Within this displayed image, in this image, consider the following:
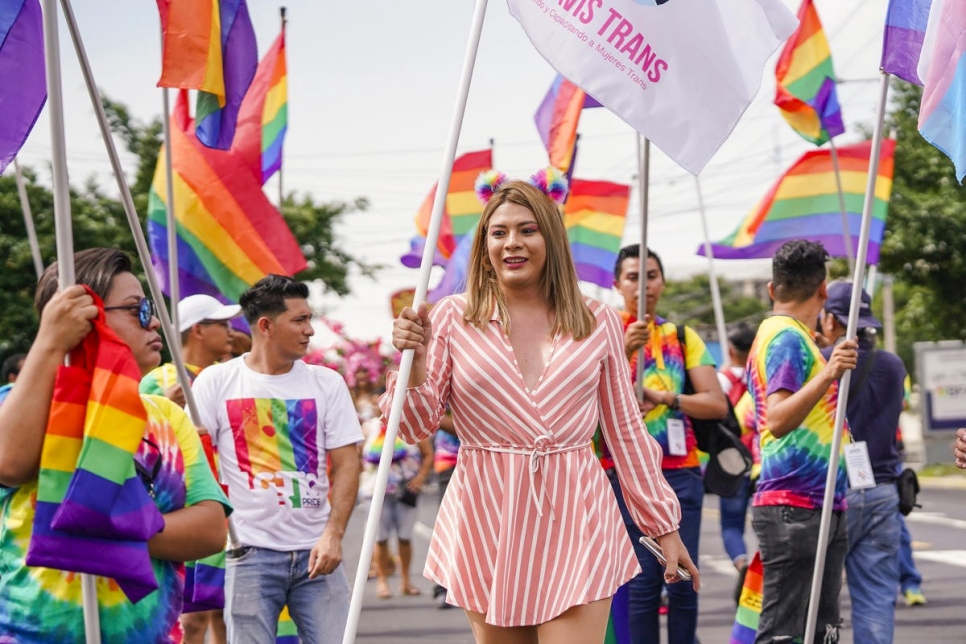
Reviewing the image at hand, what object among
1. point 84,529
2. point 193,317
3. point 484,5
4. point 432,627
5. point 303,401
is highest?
point 484,5

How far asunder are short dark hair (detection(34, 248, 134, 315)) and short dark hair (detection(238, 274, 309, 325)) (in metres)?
2.59

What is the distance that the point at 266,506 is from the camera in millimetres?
5844

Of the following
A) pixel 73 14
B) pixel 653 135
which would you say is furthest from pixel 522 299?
pixel 73 14

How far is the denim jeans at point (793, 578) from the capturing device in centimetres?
603

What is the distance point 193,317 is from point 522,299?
121 inches

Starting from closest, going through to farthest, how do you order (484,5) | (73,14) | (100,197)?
(73,14) < (484,5) < (100,197)

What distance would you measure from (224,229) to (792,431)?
3.05 metres

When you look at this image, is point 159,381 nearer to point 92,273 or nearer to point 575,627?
Result: point 575,627

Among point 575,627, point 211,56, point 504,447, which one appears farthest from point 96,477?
point 211,56

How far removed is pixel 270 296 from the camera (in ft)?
20.3

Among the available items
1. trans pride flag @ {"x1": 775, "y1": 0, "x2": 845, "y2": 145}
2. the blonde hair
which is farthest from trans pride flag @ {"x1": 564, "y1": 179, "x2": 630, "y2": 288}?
the blonde hair

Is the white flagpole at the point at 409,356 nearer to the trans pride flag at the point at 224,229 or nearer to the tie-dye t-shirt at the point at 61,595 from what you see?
the tie-dye t-shirt at the point at 61,595

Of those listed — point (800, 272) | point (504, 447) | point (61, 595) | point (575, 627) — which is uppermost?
point (800, 272)

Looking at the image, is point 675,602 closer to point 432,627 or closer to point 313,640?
point 313,640
